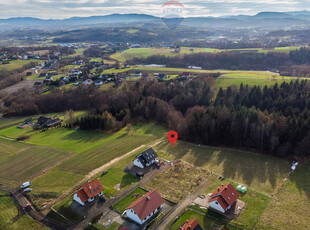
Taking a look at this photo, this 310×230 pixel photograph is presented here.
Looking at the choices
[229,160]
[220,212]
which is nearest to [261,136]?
[229,160]

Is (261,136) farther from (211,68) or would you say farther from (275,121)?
(211,68)

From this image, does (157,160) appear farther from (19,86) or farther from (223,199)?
(19,86)

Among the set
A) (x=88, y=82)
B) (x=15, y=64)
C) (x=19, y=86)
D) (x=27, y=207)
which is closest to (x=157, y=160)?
(x=27, y=207)

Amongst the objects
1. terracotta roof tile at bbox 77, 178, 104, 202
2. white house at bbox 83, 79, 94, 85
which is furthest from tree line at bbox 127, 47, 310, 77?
terracotta roof tile at bbox 77, 178, 104, 202

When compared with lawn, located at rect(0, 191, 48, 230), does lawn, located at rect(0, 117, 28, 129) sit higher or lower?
lower

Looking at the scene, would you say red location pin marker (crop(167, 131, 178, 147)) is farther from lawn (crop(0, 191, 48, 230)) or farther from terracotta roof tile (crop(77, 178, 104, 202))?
lawn (crop(0, 191, 48, 230))

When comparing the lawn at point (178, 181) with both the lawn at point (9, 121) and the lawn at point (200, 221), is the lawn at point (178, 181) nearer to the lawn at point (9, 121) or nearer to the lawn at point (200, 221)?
the lawn at point (200, 221)
